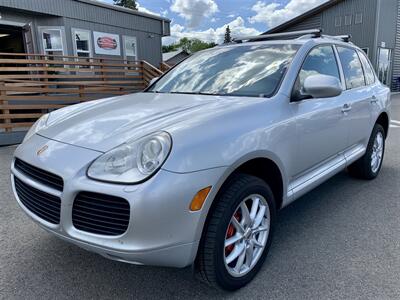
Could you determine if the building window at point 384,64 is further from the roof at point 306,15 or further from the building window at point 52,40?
the building window at point 52,40

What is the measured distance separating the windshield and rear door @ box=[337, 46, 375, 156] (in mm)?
917

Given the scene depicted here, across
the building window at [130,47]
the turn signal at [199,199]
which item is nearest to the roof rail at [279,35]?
the turn signal at [199,199]

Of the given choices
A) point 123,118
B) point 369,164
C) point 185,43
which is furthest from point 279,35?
point 185,43

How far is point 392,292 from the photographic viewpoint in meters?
2.14

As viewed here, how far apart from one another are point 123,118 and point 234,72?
110 cm

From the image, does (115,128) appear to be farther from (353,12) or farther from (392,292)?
(353,12)

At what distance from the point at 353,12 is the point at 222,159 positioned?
21.8m

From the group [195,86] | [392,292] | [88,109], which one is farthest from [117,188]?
[392,292]

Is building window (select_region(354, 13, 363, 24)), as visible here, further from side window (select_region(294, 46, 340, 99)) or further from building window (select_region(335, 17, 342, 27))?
side window (select_region(294, 46, 340, 99))

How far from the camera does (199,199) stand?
5.82ft

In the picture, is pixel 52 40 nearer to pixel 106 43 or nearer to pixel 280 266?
pixel 106 43

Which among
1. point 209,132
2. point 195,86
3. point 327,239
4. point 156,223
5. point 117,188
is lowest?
point 327,239

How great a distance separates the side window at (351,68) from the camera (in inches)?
139

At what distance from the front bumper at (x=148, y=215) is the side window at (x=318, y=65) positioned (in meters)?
1.27
